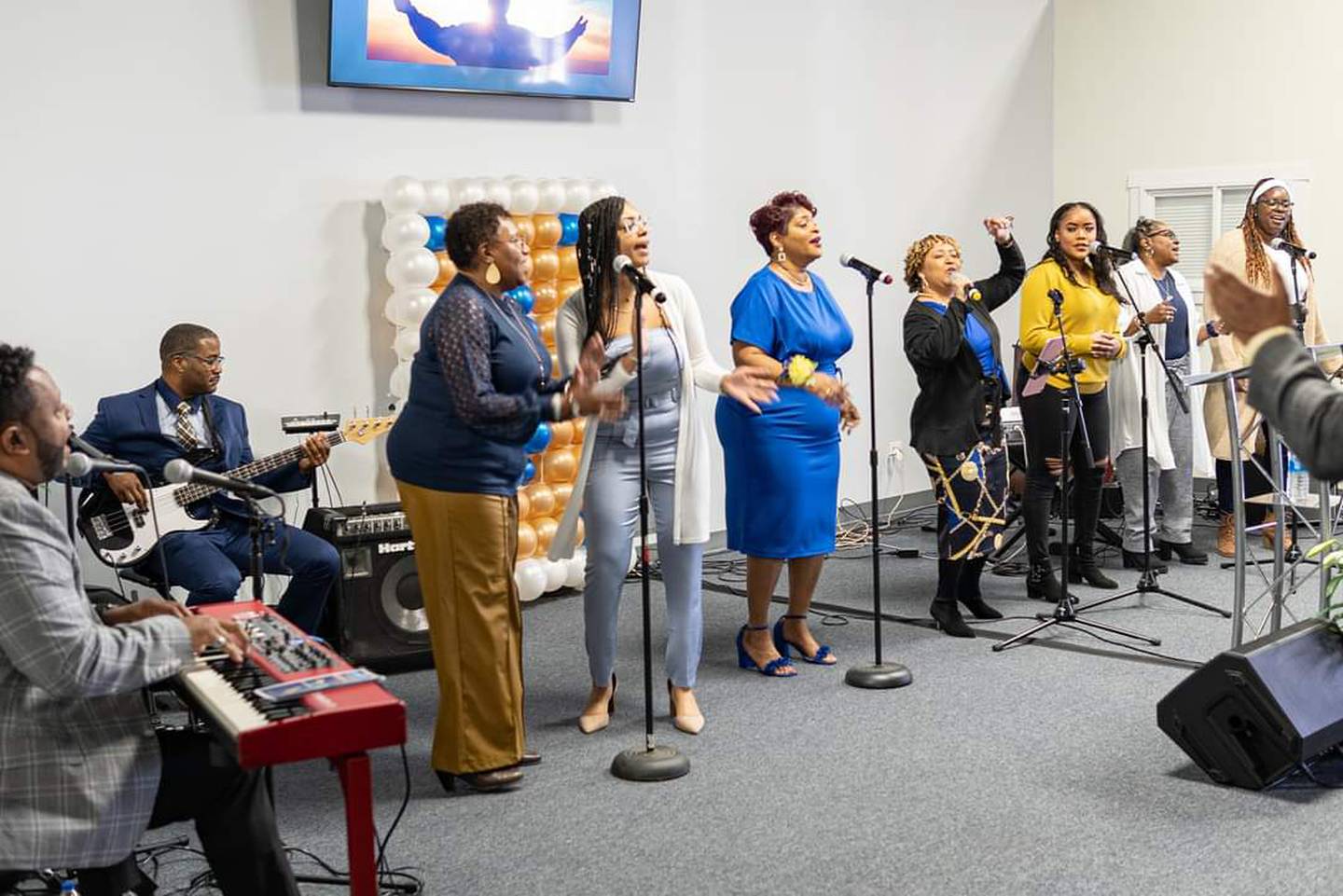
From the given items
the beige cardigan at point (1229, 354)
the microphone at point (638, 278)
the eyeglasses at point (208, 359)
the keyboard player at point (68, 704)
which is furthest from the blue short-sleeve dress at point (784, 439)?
the beige cardigan at point (1229, 354)

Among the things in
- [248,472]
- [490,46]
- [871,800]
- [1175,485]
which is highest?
[490,46]

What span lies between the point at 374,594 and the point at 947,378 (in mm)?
2167

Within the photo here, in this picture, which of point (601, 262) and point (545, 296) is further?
point (545, 296)

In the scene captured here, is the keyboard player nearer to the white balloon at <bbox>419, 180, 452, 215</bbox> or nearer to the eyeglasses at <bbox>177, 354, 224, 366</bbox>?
the eyeglasses at <bbox>177, 354, 224, 366</bbox>

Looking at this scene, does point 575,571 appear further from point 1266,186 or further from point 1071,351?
point 1266,186

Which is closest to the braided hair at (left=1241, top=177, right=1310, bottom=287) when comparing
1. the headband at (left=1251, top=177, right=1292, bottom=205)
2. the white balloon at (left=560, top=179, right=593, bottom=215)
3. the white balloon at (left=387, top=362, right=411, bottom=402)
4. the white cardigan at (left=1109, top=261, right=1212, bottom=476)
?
the headband at (left=1251, top=177, right=1292, bottom=205)

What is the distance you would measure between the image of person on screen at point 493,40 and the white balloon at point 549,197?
1.85 ft

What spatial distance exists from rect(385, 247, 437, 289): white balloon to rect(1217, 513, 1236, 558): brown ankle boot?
383 centimetres

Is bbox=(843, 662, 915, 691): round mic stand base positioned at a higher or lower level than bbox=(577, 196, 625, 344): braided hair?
lower

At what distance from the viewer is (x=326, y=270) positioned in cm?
562

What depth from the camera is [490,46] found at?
19.6 feet

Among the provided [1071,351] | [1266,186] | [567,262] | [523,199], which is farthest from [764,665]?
[1266,186]

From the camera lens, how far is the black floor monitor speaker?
350 cm

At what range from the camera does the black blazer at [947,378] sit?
5.03 m
